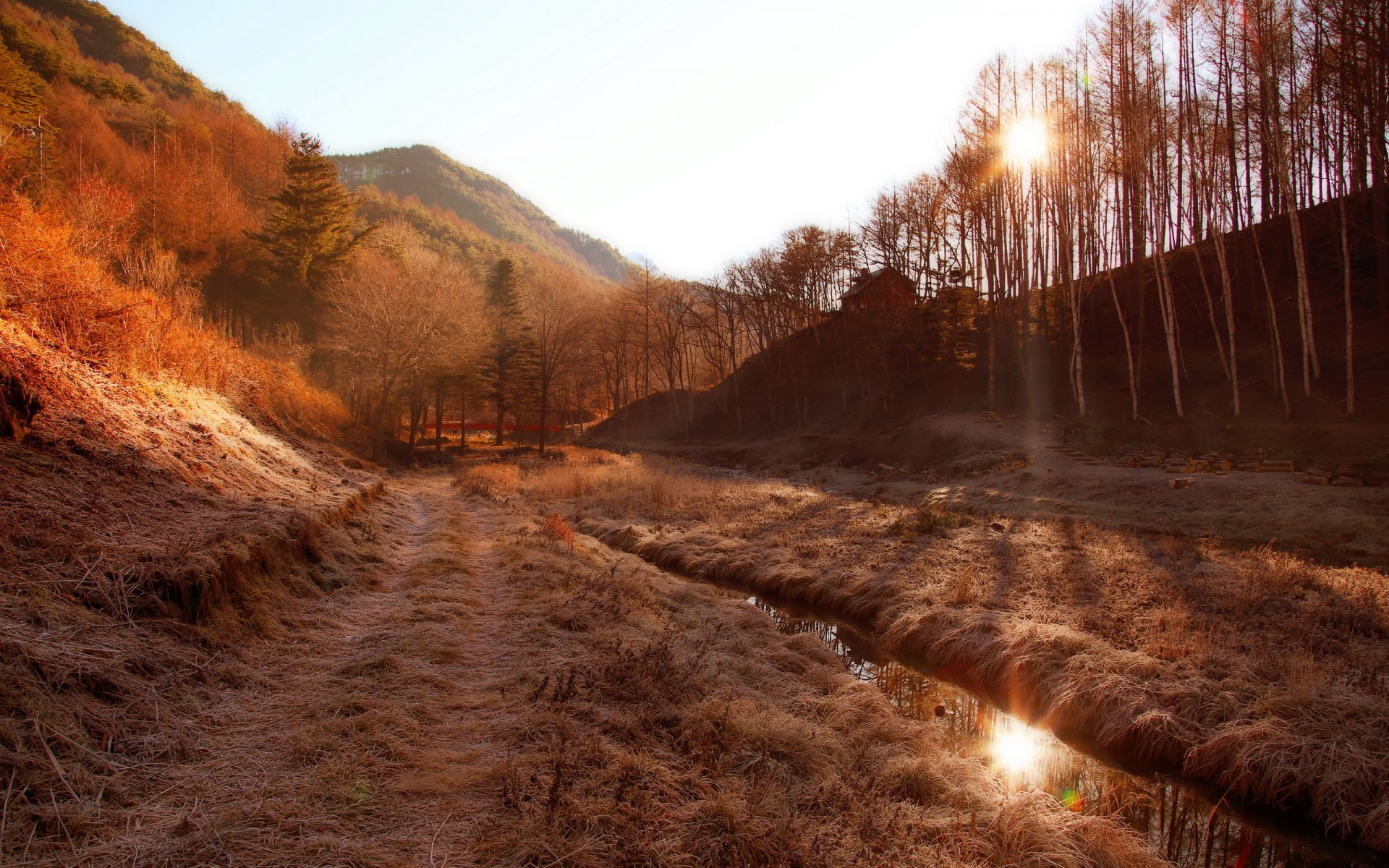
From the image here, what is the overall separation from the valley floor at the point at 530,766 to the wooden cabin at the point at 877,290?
37.9 metres

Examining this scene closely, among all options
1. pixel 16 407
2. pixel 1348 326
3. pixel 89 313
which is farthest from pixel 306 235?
pixel 1348 326

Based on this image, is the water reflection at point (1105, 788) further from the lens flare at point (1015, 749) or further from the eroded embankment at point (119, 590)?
the eroded embankment at point (119, 590)

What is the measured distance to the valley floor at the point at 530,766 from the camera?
3.12 metres

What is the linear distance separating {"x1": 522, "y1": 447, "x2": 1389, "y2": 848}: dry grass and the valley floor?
76.9 inches

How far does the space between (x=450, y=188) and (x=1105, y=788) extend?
556 ft

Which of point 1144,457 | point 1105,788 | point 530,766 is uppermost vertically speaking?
point 1144,457

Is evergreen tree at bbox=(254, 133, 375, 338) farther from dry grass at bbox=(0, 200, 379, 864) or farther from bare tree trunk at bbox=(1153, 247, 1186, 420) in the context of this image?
bare tree trunk at bbox=(1153, 247, 1186, 420)

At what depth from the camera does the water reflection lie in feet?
15.8

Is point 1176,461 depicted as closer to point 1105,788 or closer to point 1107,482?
point 1107,482

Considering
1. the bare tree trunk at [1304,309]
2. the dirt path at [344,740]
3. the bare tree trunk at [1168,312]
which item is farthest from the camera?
the bare tree trunk at [1168,312]

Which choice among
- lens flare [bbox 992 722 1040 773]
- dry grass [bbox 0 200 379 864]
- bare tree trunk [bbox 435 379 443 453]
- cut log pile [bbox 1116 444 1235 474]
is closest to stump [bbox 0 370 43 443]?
dry grass [bbox 0 200 379 864]

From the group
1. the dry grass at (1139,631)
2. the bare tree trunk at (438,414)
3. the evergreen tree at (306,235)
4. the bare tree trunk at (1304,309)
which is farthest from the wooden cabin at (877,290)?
the evergreen tree at (306,235)

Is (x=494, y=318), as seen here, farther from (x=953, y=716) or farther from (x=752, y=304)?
(x=953, y=716)

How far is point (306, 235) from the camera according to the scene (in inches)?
1414
